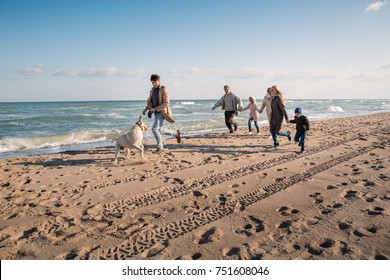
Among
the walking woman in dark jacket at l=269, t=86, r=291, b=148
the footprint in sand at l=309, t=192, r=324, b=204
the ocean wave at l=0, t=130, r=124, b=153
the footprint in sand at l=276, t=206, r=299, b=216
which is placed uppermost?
the walking woman in dark jacket at l=269, t=86, r=291, b=148

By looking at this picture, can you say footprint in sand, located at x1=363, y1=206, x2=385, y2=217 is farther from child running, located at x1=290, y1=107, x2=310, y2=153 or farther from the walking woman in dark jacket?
the walking woman in dark jacket

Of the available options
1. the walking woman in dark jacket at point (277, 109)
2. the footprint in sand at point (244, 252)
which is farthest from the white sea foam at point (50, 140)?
the footprint in sand at point (244, 252)

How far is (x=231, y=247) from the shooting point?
283 centimetres

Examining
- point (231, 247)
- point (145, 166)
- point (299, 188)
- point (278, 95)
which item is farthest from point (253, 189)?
point (278, 95)

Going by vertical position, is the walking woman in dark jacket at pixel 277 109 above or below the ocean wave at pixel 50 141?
above

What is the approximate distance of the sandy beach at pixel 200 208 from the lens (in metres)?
2.82

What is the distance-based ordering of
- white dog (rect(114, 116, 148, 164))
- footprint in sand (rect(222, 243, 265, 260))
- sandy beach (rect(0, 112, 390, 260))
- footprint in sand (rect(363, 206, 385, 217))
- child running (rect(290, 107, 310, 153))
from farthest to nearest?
child running (rect(290, 107, 310, 153))
white dog (rect(114, 116, 148, 164))
footprint in sand (rect(363, 206, 385, 217))
sandy beach (rect(0, 112, 390, 260))
footprint in sand (rect(222, 243, 265, 260))

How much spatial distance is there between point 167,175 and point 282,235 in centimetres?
295

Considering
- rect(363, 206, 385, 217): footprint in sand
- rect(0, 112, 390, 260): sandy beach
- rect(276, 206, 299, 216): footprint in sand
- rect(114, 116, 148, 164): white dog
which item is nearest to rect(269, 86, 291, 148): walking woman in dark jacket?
rect(0, 112, 390, 260): sandy beach

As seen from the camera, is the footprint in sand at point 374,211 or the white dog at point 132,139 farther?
the white dog at point 132,139

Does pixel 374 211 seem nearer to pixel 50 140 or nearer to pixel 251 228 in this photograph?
pixel 251 228

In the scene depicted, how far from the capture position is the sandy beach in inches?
111

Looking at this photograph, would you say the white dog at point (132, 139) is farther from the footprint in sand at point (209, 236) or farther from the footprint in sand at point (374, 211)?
the footprint in sand at point (374, 211)

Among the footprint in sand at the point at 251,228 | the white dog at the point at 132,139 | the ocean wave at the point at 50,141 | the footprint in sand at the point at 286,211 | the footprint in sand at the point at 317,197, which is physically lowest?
the footprint in sand at the point at 251,228
